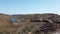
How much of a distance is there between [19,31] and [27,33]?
81 cm

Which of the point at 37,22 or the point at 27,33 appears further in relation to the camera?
the point at 37,22

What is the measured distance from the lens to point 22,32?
15406mm

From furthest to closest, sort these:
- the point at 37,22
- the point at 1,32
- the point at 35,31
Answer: the point at 37,22
the point at 35,31
the point at 1,32

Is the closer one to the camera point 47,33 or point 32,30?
point 47,33

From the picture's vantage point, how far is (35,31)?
1573cm

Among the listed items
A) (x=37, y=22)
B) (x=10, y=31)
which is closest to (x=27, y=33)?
(x=10, y=31)

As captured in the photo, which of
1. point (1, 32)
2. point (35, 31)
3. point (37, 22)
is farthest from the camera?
point (37, 22)

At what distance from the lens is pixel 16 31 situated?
51.3 ft

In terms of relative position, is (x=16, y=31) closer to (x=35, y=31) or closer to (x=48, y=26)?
(x=35, y=31)

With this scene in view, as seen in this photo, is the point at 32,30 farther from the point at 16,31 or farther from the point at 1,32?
the point at 1,32

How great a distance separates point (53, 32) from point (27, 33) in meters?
2.35

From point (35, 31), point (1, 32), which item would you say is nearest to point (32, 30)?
point (35, 31)

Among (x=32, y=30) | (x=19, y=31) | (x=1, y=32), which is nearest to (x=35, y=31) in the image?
(x=32, y=30)

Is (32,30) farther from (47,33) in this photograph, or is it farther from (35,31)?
(47,33)
